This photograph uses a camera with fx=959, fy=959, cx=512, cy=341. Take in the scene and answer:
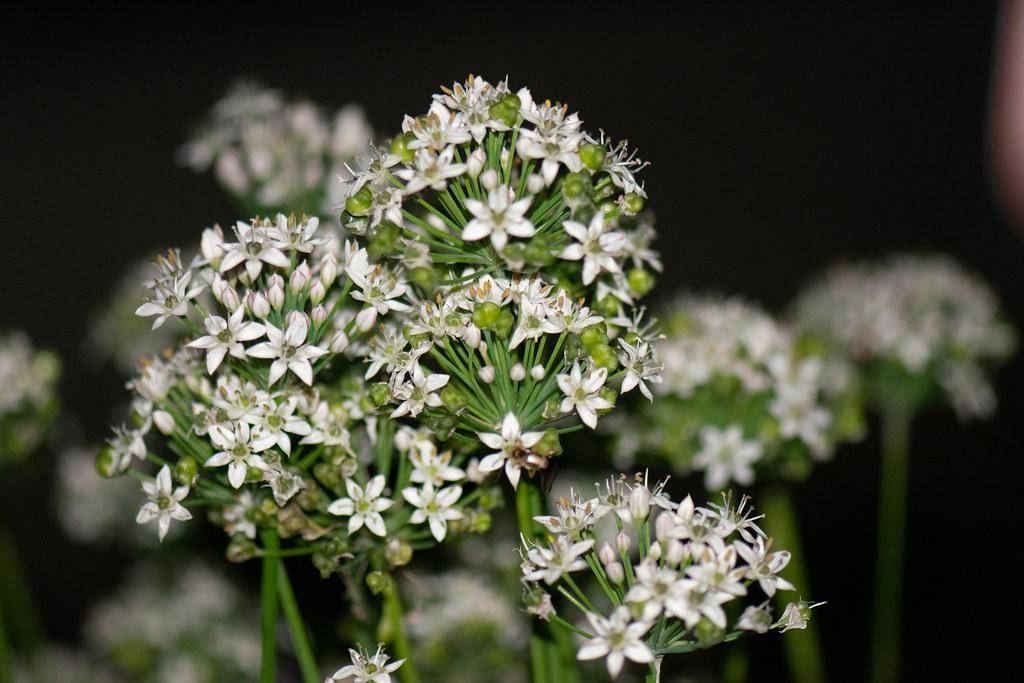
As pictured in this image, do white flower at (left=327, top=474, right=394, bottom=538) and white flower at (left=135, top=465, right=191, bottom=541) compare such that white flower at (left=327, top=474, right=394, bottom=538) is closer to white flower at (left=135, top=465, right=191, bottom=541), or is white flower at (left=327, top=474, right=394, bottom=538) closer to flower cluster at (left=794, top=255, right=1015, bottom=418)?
white flower at (left=135, top=465, right=191, bottom=541)


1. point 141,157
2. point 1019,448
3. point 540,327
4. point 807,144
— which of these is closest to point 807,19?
point 807,144

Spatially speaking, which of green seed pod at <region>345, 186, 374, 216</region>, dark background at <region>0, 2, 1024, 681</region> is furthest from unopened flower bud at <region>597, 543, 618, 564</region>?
dark background at <region>0, 2, 1024, 681</region>

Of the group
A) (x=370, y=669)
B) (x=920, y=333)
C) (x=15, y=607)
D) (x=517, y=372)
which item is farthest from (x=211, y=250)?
(x=920, y=333)

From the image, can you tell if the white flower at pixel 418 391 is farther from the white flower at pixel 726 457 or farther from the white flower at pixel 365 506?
the white flower at pixel 726 457

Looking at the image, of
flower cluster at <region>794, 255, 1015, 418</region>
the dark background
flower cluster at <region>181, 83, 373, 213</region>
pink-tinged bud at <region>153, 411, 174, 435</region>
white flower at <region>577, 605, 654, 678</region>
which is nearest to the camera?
white flower at <region>577, 605, 654, 678</region>

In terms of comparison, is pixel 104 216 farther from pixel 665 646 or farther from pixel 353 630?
pixel 665 646

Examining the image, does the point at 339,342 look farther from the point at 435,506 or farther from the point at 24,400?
the point at 24,400
